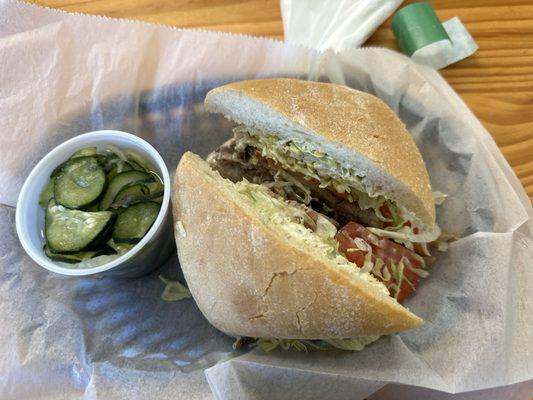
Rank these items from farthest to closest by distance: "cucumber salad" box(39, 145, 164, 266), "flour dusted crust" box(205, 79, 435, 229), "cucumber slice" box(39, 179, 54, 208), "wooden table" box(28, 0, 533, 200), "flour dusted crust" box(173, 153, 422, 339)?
"wooden table" box(28, 0, 533, 200)
"cucumber slice" box(39, 179, 54, 208)
"cucumber salad" box(39, 145, 164, 266)
"flour dusted crust" box(205, 79, 435, 229)
"flour dusted crust" box(173, 153, 422, 339)

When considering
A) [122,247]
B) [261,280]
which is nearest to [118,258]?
[122,247]

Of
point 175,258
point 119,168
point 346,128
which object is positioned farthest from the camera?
point 175,258

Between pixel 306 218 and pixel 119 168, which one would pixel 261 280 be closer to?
pixel 306 218

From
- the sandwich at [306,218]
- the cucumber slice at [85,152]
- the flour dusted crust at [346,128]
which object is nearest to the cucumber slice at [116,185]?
the cucumber slice at [85,152]

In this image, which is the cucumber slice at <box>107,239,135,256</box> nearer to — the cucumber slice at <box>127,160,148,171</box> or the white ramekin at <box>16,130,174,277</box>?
the white ramekin at <box>16,130,174,277</box>

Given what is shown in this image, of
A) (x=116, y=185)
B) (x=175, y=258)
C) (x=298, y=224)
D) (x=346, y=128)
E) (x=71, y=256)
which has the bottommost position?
(x=175, y=258)

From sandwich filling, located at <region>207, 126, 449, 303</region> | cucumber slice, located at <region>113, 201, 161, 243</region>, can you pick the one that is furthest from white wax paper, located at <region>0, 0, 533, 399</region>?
cucumber slice, located at <region>113, 201, 161, 243</region>
